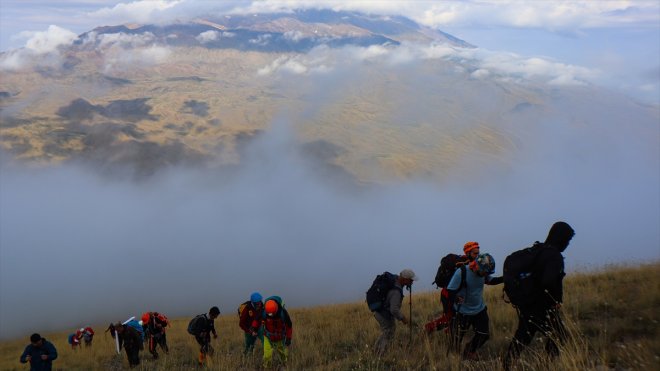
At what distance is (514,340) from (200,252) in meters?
169

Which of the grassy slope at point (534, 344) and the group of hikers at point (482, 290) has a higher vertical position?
the group of hikers at point (482, 290)

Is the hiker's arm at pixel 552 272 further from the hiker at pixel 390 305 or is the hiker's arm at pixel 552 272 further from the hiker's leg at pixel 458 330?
the hiker at pixel 390 305

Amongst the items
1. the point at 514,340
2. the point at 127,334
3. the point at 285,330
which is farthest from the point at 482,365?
the point at 127,334

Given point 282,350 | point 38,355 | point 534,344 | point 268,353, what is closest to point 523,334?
point 534,344

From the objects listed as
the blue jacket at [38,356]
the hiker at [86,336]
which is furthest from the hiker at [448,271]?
the hiker at [86,336]

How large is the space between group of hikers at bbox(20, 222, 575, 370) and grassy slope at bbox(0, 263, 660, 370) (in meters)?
0.21

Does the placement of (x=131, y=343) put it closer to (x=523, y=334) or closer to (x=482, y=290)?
(x=482, y=290)

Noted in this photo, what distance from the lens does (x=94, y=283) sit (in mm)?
137375

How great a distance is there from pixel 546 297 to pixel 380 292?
2699 millimetres

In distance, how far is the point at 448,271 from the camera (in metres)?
7.55

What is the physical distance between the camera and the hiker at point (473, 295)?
684 cm

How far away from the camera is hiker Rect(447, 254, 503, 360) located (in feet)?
22.4

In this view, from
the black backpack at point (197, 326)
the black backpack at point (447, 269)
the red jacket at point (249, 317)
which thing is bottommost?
the black backpack at point (197, 326)

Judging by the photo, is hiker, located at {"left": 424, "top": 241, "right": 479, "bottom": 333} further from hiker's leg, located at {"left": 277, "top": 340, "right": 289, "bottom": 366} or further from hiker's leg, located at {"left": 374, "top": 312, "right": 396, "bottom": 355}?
hiker's leg, located at {"left": 277, "top": 340, "right": 289, "bottom": 366}
